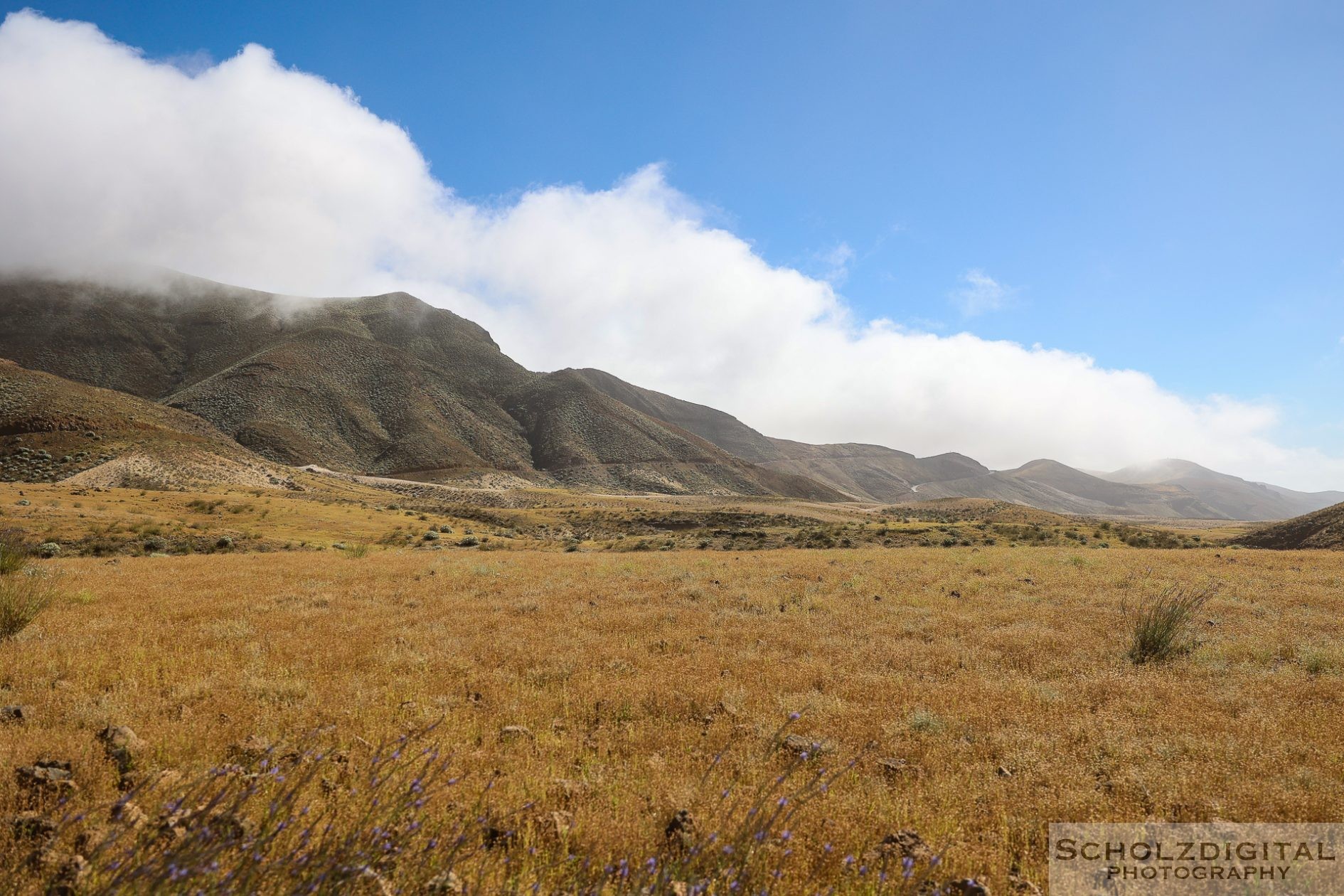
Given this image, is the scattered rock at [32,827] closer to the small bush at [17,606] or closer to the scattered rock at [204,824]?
the scattered rock at [204,824]

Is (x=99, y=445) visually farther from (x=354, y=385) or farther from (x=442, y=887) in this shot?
(x=442, y=887)

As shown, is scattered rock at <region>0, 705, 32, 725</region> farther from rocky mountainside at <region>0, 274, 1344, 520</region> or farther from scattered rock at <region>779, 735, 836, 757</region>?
rocky mountainside at <region>0, 274, 1344, 520</region>

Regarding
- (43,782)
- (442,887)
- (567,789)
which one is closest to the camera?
(442,887)

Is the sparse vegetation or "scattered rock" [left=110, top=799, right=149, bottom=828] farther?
the sparse vegetation

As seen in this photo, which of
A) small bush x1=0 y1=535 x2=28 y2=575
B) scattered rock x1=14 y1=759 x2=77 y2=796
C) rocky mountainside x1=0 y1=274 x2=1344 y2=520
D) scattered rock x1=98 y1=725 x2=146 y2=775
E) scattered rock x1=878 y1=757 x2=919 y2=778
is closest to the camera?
scattered rock x1=14 y1=759 x2=77 y2=796

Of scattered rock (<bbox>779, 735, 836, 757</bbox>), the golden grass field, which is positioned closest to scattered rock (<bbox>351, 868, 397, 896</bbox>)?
→ the golden grass field

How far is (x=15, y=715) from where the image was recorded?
5.42 m

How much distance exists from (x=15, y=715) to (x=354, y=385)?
13949cm

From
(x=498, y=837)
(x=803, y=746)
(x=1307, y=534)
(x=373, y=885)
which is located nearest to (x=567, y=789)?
(x=498, y=837)

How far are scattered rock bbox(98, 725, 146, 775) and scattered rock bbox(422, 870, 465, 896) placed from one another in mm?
3322

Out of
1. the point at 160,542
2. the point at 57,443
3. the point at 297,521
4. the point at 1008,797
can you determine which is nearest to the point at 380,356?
the point at 57,443

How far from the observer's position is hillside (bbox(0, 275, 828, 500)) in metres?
111

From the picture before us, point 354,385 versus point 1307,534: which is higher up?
point 354,385

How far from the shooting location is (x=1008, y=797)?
454cm
